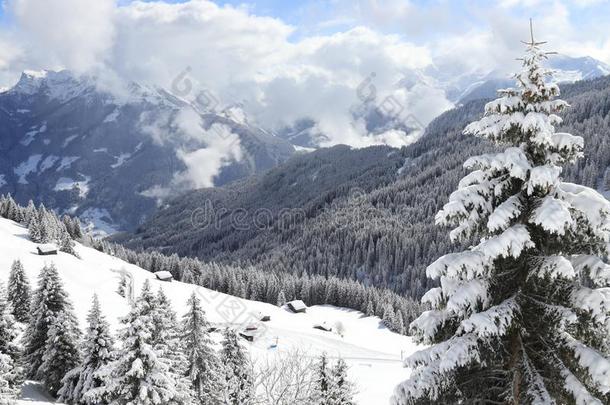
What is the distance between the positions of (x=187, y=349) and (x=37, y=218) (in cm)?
10586

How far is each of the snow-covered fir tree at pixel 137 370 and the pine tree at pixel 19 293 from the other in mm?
44798

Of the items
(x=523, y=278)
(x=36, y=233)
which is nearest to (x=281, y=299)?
(x=36, y=233)

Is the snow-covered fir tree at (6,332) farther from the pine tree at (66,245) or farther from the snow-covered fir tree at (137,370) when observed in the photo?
the pine tree at (66,245)

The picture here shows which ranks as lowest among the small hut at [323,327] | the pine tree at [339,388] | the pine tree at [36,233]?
the pine tree at [339,388]

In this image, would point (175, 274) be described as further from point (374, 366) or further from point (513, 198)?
point (513, 198)

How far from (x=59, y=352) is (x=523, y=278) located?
4628 cm

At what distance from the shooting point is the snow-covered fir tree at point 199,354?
44562 mm

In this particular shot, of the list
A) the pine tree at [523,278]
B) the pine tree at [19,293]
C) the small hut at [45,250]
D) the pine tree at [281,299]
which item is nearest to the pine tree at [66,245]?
the small hut at [45,250]

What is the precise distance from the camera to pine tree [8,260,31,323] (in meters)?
64.0

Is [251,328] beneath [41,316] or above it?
above

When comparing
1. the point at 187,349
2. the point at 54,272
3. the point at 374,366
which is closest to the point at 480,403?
the point at 187,349

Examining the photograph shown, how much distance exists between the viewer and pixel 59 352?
44594mm

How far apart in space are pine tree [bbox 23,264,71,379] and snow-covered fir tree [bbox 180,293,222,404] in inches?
539

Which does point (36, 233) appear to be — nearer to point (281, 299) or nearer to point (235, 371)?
point (281, 299)
